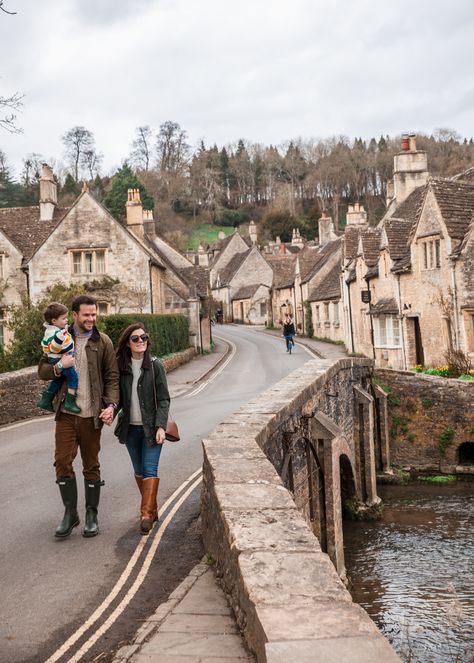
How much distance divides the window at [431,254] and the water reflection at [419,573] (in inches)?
374

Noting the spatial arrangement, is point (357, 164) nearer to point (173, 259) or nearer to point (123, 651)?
point (173, 259)

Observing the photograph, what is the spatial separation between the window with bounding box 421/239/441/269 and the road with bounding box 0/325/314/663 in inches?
672

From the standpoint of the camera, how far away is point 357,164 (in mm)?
117125

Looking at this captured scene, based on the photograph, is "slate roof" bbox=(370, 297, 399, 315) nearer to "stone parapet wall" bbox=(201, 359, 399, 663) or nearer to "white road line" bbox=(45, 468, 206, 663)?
"stone parapet wall" bbox=(201, 359, 399, 663)

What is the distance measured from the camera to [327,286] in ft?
161

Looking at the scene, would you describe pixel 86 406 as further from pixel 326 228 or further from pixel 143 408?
pixel 326 228

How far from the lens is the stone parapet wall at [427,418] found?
23625mm

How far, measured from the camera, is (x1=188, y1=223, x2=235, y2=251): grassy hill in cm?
10629

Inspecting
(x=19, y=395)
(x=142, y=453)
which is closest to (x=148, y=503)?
A: (x=142, y=453)

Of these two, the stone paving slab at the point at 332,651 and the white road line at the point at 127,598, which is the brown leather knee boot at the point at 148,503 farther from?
the stone paving slab at the point at 332,651

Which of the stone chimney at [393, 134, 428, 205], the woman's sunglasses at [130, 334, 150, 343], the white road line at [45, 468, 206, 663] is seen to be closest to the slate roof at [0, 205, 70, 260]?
the stone chimney at [393, 134, 428, 205]

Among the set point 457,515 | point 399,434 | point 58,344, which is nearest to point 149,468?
point 58,344

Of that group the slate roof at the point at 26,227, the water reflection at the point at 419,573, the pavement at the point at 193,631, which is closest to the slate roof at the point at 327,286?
the slate roof at the point at 26,227

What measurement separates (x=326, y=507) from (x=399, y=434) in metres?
11.9
